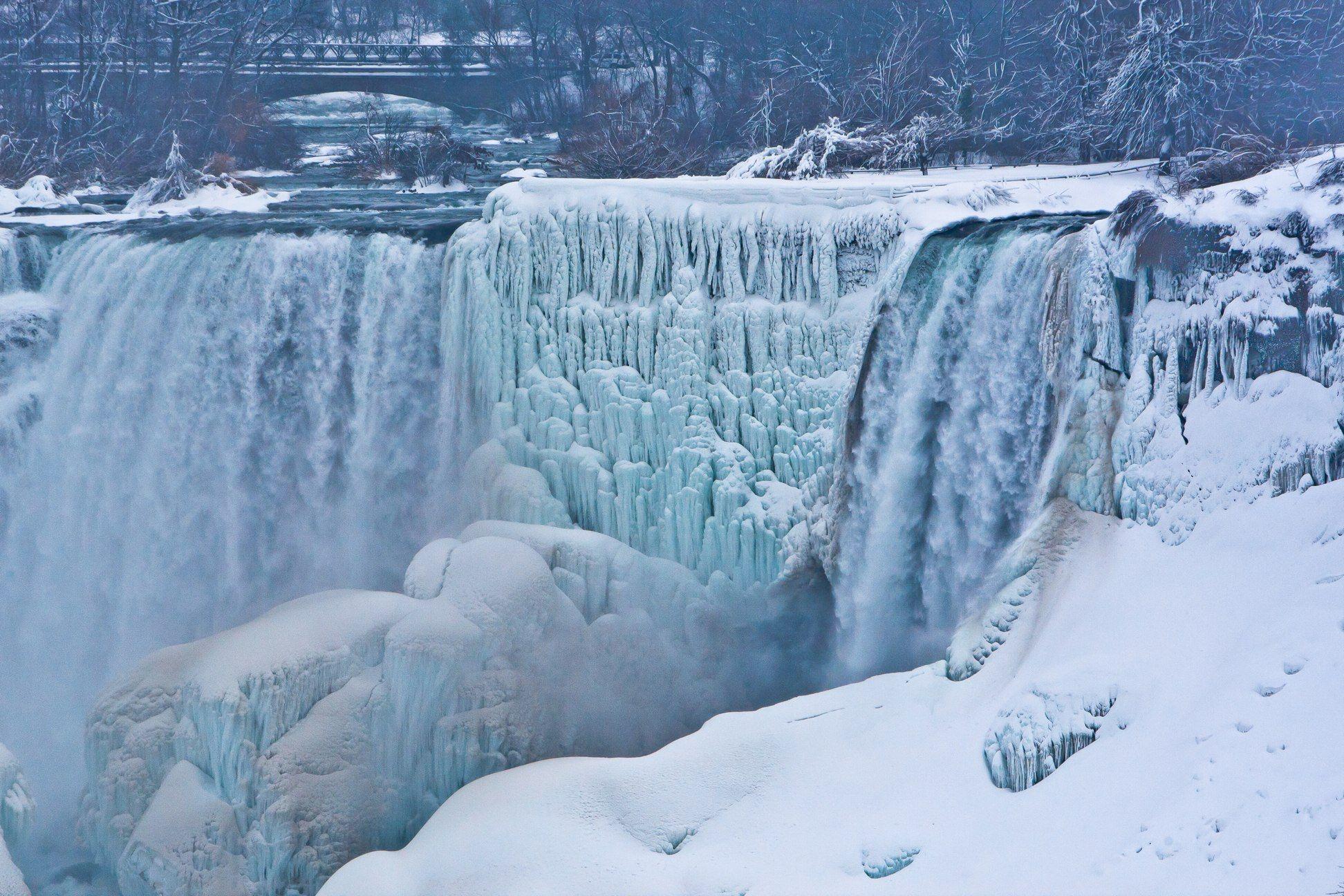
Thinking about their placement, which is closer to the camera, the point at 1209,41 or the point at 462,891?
the point at 462,891

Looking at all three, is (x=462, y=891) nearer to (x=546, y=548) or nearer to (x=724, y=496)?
(x=546, y=548)

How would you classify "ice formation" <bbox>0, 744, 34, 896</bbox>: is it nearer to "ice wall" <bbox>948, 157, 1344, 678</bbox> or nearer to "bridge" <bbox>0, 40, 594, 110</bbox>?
"ice wall" <bbox>948, 157, 1344, 678</bbox>

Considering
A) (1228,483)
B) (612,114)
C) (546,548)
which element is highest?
(612,114)

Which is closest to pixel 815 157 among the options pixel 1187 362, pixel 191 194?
pixel 1187 362

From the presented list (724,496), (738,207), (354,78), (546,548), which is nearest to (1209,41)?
(738,207)

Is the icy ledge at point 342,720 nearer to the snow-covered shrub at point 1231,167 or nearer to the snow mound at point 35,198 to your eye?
the snow-covered shrub at point 1231,167

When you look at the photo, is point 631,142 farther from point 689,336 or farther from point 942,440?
point 942,440

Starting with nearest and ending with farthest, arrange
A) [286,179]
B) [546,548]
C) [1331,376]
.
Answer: [1331,376]
[546,548]
[286,179]
